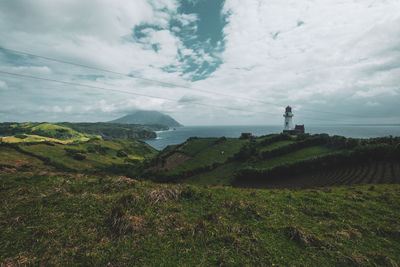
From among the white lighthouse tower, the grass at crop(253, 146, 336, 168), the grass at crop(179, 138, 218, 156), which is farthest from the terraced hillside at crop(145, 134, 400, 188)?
the white lighthouse tower

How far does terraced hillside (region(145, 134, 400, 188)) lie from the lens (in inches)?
1069

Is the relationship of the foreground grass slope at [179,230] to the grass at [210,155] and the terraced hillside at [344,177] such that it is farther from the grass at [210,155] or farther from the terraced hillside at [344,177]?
the grass at [210,155]

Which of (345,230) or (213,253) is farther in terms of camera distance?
(345,230)

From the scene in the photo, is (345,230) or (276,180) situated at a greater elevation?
(345,230)

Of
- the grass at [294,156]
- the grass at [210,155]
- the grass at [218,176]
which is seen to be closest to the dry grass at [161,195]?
the grass at [218,176]

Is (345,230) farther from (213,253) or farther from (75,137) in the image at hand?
(75,137)

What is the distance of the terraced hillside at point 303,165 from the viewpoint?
27.2m

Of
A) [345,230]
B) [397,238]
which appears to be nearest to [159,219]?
[345,230]

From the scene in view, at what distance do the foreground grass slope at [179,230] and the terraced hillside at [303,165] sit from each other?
79.0 feet

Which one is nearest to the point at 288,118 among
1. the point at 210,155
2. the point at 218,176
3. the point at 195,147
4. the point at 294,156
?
the point at 294,156

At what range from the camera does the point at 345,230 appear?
21.3ft

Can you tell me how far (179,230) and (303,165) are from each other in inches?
1453

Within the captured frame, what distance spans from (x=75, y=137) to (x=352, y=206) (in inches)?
7168

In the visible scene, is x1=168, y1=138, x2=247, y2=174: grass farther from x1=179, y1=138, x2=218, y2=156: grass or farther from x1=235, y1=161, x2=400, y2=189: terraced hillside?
x1=235, y1=161, x2=400, y2=189: terraced hillside
